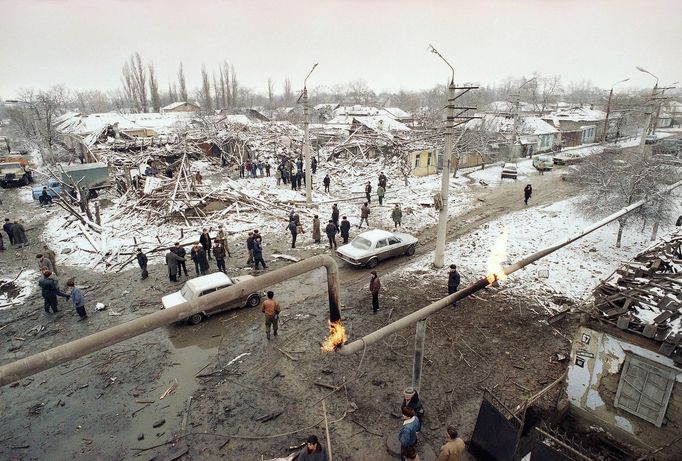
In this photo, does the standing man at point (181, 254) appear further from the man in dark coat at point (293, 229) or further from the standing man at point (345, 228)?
the standing man at point (345, 228)

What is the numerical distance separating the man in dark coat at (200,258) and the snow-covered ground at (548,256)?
8329mm

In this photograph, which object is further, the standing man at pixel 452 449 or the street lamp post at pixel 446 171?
the street lamp post at pixel 446 171

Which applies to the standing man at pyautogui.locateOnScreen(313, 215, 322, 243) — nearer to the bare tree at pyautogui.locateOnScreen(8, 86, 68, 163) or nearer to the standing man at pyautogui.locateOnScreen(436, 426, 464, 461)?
the standing man at pyautogui.locateOnScreen(436, 426, 464, 461)

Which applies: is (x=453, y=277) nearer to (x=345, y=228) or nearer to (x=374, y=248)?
(x=374, y=248)

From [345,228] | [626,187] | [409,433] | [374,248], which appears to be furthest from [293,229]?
[626,187]

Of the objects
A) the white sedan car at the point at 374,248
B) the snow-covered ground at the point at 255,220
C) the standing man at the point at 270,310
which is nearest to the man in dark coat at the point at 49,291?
the snow-covered ground at the point at 255,220

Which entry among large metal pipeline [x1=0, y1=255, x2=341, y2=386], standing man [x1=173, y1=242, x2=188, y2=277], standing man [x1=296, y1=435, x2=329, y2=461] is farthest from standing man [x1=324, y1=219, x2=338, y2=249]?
large metal pipeline [x1=0, y1=255, x2=341, y2=386]

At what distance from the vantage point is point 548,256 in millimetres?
15938

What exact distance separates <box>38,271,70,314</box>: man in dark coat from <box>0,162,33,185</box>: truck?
84.2ft

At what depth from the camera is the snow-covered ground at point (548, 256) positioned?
13.9 m

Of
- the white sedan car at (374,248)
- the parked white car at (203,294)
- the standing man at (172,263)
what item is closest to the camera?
the parked white car at (203,294)

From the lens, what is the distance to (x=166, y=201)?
70.0ft

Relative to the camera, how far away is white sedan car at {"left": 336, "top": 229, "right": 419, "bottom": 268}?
1547 cm

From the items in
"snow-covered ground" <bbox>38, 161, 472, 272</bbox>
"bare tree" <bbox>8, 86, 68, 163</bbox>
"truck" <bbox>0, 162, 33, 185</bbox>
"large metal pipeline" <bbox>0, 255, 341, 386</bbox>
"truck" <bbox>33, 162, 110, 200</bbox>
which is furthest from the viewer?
"bare tree" <bbox>8, 86, 68, 163</bbox>
